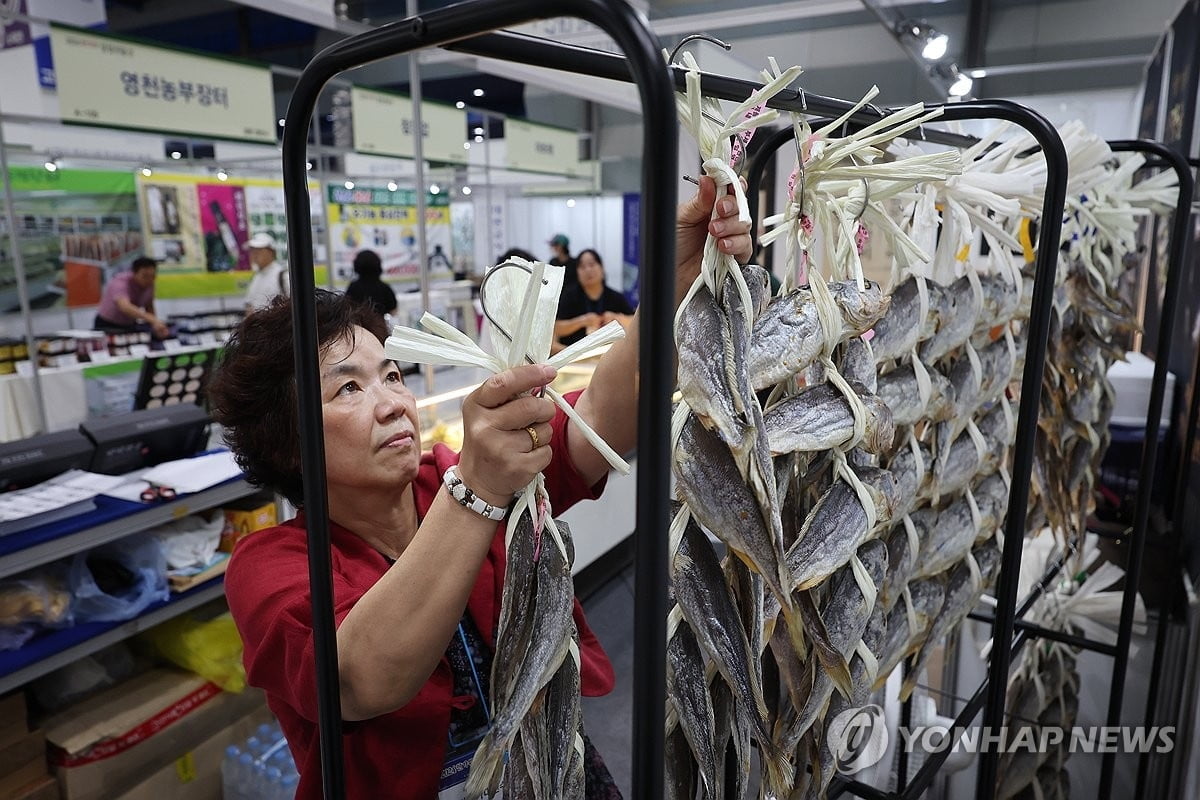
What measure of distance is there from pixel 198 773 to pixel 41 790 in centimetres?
45

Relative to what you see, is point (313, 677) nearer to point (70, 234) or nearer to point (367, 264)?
point (367, 264)

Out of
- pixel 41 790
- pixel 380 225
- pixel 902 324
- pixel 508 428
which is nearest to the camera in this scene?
pixel 508 428

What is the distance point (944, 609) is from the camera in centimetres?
133

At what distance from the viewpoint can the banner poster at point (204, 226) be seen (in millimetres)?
7391

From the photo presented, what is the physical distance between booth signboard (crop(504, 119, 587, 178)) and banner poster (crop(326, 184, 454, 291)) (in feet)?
3.01

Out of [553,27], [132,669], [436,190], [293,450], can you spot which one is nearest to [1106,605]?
[293,450]

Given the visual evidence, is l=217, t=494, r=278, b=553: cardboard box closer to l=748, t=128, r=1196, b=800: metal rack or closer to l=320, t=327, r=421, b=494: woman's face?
l=320, t=327, r=421, b=494: woman's face

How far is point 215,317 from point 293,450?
6893 mm

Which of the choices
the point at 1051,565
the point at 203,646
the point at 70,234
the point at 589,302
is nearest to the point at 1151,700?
the point at 1051,565

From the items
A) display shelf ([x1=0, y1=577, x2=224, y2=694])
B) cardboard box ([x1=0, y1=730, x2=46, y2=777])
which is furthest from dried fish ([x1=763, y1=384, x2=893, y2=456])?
cardboard box ([x1=0, y1=730, x2=46, y2=777])

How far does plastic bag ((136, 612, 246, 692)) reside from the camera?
266cm

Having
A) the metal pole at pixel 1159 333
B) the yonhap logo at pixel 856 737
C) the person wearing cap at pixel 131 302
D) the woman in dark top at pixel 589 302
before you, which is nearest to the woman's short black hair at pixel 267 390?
the yonhap logo at pixel 856 737

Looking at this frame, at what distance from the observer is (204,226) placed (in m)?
7.60

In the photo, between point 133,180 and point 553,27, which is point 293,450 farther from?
point 133,180
